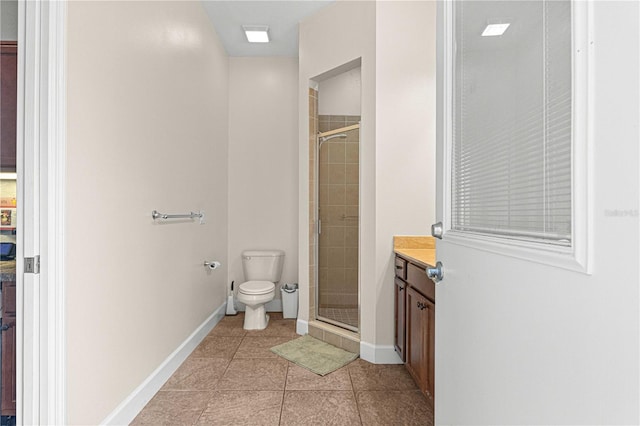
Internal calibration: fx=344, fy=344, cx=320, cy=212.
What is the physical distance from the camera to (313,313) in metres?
3.16

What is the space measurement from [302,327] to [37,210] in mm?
2316

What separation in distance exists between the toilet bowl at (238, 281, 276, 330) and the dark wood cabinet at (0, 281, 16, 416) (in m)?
1.98

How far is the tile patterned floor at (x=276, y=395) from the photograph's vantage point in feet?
6.06

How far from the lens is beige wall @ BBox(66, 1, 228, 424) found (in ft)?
4.72

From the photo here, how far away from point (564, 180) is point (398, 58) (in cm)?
227

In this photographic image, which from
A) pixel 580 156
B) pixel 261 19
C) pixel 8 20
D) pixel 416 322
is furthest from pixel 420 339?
pixel 261 19

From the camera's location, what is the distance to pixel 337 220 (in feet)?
10.0

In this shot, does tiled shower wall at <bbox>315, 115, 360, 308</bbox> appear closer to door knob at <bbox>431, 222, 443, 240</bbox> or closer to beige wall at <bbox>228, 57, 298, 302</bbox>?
beige wall at <bbox>228, 57, 298, 302</bbox>

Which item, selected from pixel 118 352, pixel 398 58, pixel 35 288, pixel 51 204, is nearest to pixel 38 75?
pixel 51 204

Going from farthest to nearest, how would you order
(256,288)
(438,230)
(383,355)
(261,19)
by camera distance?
1. (256,288)
2. (261,19)
3. (383,355)
4. (438,230)

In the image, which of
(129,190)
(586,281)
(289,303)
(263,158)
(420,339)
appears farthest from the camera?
(263,158)

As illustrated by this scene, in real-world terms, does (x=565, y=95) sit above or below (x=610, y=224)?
above

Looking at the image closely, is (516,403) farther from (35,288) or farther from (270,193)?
(270,193)

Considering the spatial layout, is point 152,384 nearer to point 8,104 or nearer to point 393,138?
point 8,104
